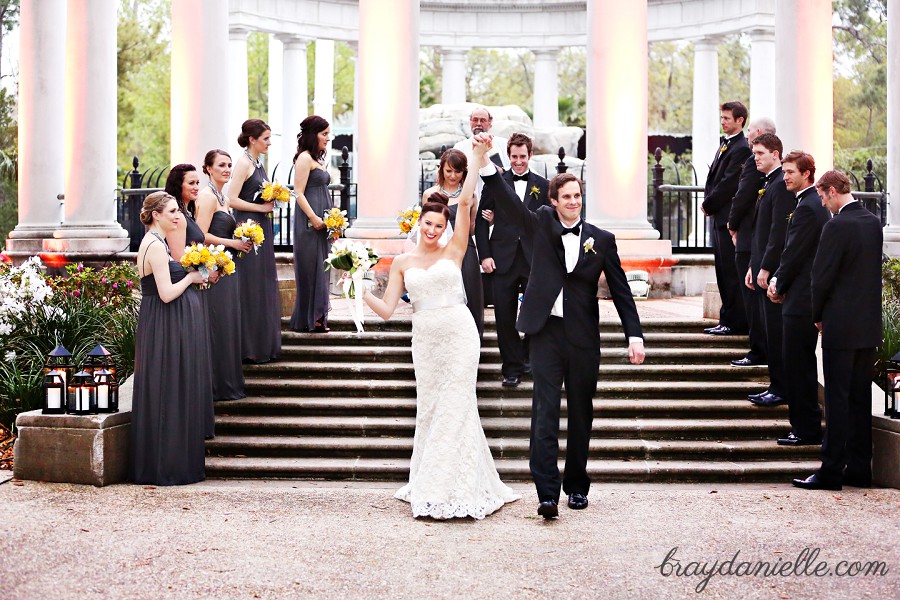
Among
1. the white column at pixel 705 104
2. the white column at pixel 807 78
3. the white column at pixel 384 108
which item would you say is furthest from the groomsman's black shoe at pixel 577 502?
the white column at pixel 705 104

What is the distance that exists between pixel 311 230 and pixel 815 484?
8088 millimetres

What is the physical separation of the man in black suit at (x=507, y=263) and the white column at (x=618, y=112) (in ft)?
25.6

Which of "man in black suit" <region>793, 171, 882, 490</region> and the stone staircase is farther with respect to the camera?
the stone staircase

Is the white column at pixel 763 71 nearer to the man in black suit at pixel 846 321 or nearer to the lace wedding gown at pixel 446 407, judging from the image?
the man in black suit at pixel 846 321

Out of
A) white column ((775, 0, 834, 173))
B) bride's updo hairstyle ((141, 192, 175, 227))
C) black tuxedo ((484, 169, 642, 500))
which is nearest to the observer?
black tuxedo ((484, 169, 642, 500))

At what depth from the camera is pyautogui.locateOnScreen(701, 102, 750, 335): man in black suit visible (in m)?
16.3

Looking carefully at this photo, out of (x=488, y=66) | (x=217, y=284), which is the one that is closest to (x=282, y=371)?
(x=217, y=284)

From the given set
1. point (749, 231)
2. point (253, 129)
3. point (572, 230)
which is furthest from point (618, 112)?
point (572, 230)

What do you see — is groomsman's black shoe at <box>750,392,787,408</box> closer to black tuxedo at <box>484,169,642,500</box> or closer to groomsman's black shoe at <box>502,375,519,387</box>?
groomsman's black shoe at <box>502,375,519,387</box>

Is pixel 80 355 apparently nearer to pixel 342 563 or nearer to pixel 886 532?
pixel 342 563

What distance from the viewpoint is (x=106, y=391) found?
13305 millimetres

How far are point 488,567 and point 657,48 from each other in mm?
76299

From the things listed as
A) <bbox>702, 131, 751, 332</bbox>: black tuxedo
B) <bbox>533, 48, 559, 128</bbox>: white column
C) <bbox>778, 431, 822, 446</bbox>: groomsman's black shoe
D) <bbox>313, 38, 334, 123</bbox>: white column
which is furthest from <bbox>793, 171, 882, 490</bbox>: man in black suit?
<bbox>313, 38, 334, 123</bbox>: white column

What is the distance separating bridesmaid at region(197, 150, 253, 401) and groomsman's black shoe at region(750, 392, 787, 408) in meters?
7.00
